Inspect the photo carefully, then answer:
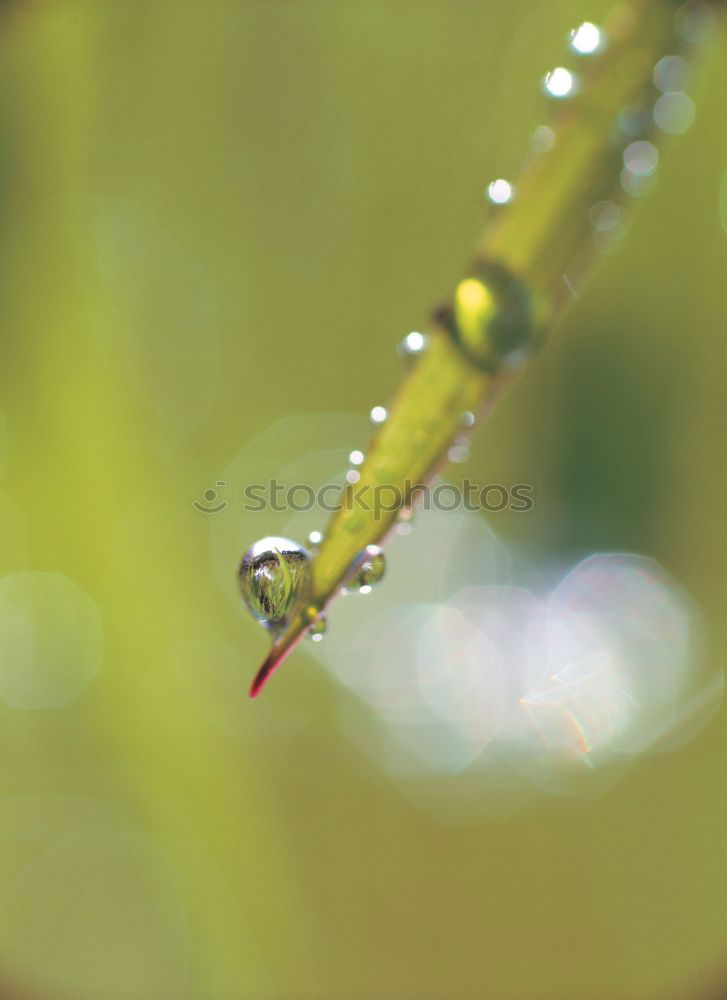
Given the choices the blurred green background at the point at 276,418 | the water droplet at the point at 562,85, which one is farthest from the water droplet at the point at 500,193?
the blurred green background at the point at 276,418

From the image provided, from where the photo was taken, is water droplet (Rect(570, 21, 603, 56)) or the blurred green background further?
the blurred green background

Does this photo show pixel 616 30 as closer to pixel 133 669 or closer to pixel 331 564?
pixel 331 564

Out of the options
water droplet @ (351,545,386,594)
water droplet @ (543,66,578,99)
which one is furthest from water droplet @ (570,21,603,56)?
water droplet @ (351,545,386,594)


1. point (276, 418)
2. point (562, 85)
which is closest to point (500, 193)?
point (562, 85)

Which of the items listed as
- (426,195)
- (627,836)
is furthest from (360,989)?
(426,195)

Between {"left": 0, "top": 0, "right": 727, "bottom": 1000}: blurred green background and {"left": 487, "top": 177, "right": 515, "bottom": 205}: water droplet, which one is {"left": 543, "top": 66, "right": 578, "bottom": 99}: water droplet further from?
{"left": 0, "top": 0, "right": 727, "bottom": 1000}: blurred green background

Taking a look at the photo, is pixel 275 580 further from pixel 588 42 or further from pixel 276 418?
pixel 276 418

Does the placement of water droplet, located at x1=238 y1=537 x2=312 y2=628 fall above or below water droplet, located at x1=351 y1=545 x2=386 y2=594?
below
